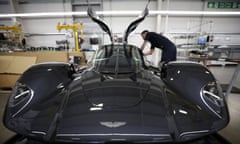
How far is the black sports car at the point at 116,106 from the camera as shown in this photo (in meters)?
0.69

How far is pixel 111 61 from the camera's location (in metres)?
1.53

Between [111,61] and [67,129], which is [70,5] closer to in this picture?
[111,61]

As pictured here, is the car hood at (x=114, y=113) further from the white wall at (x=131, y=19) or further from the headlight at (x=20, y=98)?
the white wall at (x=131, y=19)

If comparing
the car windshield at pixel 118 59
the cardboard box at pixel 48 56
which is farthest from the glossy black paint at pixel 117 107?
the cardboard box at pixel 48 56

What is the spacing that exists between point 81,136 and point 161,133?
0.40m

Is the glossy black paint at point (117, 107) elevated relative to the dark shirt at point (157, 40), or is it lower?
lower

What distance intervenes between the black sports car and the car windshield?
0.17 metres

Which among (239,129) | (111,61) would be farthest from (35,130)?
(239,129)

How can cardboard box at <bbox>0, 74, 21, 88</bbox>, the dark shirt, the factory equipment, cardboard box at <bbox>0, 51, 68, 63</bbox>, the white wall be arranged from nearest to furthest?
1. the dark shirt
2. cardboard box at <bbox>0, 74, 21, 88</bbox>
3. cardboard box at <bbox>0, 51, 68, 63</bbox>
4. the factory equipment
5. the white wall

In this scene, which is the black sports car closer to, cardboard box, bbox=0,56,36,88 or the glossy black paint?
the glossy black paint

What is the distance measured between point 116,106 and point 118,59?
2.69ft

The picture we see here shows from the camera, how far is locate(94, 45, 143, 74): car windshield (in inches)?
54.9

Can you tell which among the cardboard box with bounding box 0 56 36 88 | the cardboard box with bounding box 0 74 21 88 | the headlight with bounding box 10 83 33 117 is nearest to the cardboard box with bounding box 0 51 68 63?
the cardboard box with bounding box 0 56 36 88

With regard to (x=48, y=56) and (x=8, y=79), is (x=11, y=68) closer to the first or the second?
(x=8, y=79)
